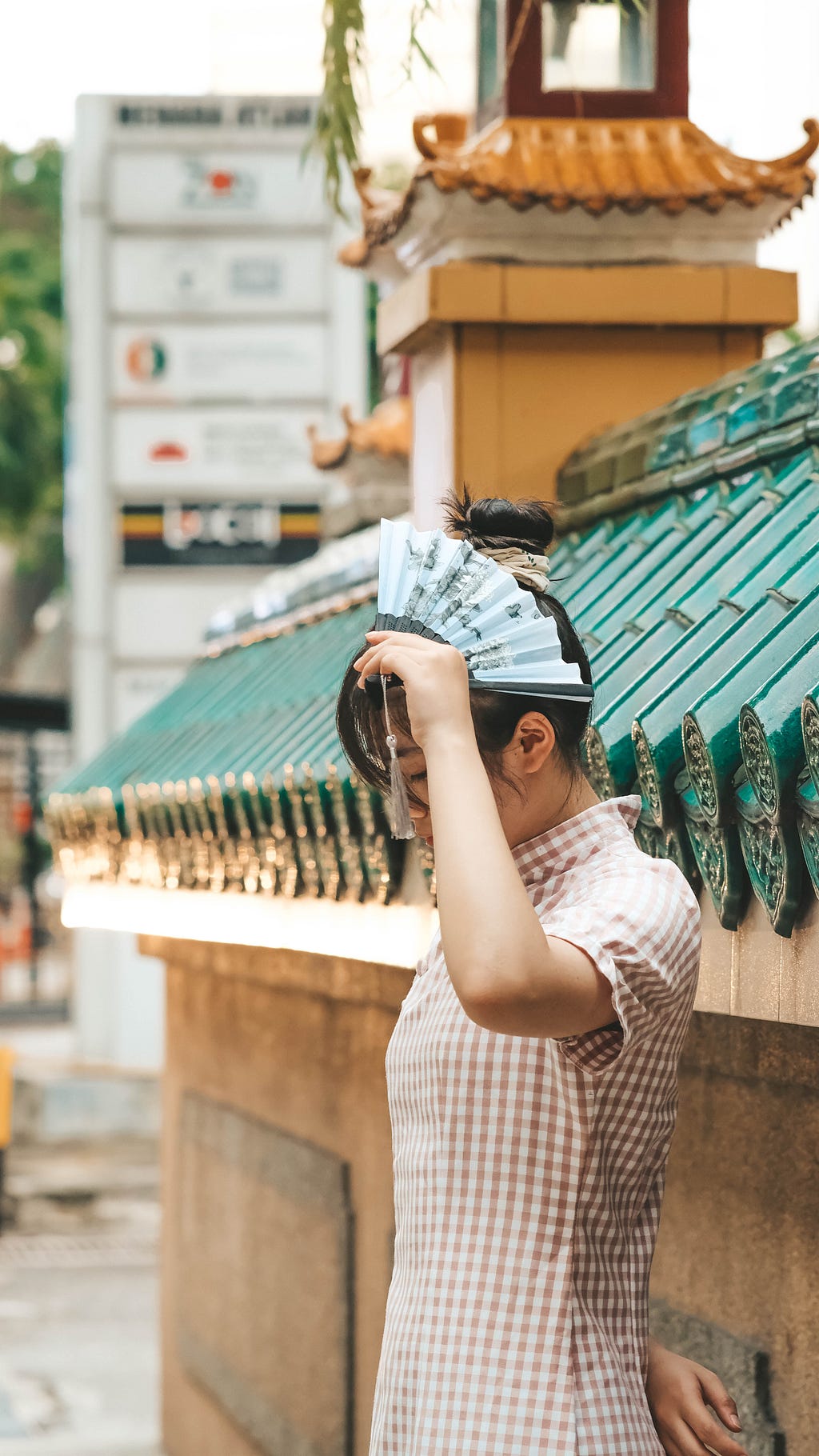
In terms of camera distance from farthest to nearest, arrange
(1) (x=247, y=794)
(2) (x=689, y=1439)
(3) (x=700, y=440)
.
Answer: (1) (x=247, y=794), (3) (x=700, y=440), (2) (x=689, y=1439)

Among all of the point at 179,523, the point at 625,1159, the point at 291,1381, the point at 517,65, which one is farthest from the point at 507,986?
the point at 179,523

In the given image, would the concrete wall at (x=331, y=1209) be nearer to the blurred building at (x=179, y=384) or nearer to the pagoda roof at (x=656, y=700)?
the pagoda roof at (x=656, y=700)

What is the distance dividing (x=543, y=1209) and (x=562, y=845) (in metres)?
0.37

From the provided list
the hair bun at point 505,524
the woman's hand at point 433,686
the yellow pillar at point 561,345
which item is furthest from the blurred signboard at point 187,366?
the woman's hand at point 433,686

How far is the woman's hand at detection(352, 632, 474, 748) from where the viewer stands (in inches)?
76.9

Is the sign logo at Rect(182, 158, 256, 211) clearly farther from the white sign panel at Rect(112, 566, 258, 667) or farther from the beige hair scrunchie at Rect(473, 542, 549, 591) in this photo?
the beige hair scrunchie at Rect(473, 542, 549, 591)

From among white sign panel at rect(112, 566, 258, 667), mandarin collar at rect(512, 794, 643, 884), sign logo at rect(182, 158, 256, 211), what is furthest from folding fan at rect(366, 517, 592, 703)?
sign logo at rect(182, 158, 256, 211)

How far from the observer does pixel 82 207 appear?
1647 centimetres

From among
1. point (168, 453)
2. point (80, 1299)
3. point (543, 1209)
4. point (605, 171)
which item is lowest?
point (80, 1299)

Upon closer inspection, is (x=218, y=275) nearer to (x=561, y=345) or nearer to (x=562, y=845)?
(x=561, y=345)

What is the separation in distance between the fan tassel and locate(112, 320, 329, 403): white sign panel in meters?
14.9

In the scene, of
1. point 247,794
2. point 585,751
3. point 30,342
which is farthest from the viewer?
point 30,342

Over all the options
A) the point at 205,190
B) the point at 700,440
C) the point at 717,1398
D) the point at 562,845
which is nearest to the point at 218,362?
the point at 205,190

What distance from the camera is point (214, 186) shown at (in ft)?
54.4
